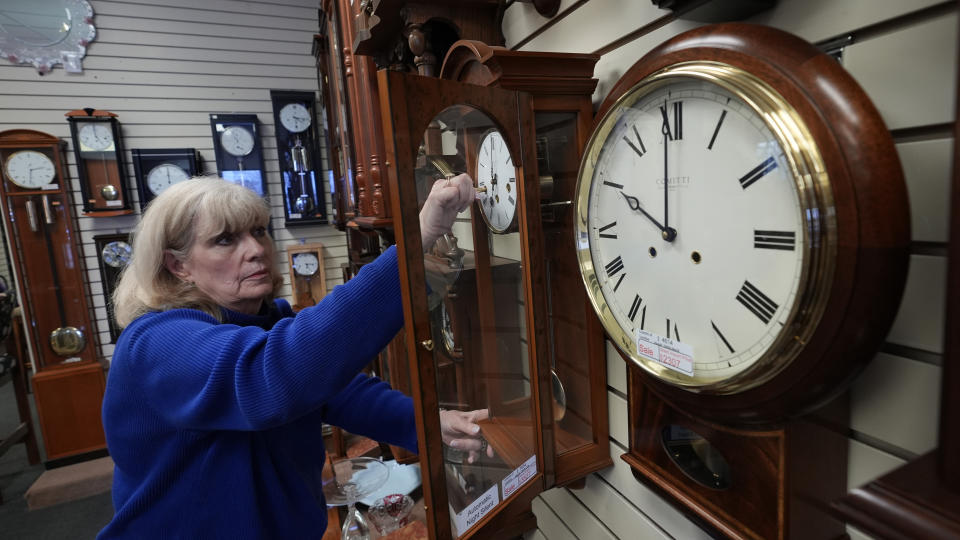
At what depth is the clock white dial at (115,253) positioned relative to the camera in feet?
12.2

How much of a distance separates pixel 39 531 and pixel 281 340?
3495mm

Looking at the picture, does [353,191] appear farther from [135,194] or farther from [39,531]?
[39,531]

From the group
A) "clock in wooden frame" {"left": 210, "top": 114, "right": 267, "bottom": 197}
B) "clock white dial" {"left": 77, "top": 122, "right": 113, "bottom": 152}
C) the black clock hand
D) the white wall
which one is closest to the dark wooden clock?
"clock white dial" {"left": 77, "top": 122, "right": 113, "bottom": 152}

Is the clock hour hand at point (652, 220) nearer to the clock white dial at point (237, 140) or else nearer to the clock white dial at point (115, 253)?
the clock white dial at point (237, 140)

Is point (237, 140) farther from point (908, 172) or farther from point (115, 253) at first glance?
point (908, 172)

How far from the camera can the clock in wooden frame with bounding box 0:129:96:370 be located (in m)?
3.29

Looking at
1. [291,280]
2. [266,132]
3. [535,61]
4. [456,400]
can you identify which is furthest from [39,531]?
[535,61]

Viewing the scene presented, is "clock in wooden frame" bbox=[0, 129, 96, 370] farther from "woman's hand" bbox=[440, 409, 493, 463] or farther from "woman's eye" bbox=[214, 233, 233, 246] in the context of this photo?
"woman's hand" bbox=[440, 409, 493, 463]

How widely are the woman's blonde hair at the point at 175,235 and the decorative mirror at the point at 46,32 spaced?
3.76m

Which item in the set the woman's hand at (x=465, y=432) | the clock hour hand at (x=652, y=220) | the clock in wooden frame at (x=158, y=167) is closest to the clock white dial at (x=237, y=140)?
the clock in wooden frame at (x=158, y=167)

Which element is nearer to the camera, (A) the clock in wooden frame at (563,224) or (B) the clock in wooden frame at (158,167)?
(A) the clock in wooden frame at (563,224)

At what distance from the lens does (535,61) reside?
972 mm

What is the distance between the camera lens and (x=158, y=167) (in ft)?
12.6

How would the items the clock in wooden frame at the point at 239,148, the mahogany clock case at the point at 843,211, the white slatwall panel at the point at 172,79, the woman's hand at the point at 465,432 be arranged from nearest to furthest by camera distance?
1. the mahogany clock case at the point at 843,211
2. the woman's hand at the point at 465,432
3. the white slatwall panel at the point at 172,79
4. the clock in wooden frame at the point at 239,148
